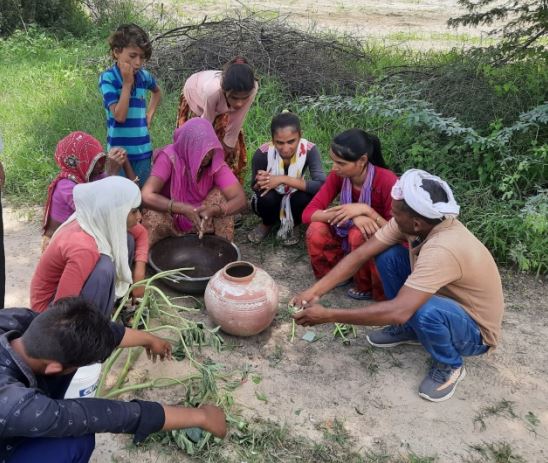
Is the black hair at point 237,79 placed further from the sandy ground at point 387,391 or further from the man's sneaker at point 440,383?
the man's sneaker at point 440,383

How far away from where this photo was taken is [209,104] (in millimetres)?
4074

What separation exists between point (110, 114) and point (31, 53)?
190 inches

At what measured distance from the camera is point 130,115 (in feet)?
13.6

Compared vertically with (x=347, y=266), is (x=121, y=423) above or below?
above

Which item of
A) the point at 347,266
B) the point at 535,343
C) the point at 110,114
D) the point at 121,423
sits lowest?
the point at 535,343

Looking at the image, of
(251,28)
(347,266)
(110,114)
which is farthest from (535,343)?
(251,28)

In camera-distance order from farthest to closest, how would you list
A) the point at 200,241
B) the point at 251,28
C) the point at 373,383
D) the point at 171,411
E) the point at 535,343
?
the point at 251,28
the point at 200,241
the point at 535,343
the point at 373,383
the point at 171,411

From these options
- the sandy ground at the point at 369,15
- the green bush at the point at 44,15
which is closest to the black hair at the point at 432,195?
the sandy ground at the point at 369,15

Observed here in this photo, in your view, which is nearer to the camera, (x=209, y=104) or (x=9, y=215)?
(x=209, y=104)

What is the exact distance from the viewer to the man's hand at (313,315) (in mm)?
2650

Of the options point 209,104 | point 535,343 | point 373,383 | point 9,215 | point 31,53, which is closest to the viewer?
point 373,383

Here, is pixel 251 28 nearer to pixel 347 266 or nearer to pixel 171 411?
pixel 347 266

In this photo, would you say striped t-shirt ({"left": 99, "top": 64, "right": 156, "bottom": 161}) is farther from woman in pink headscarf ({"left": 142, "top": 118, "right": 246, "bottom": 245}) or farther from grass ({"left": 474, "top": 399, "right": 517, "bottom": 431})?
grass ({"left": 474, "top": 399, "right": 517, "bottom": 431})

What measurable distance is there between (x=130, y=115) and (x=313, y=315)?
2.32m
